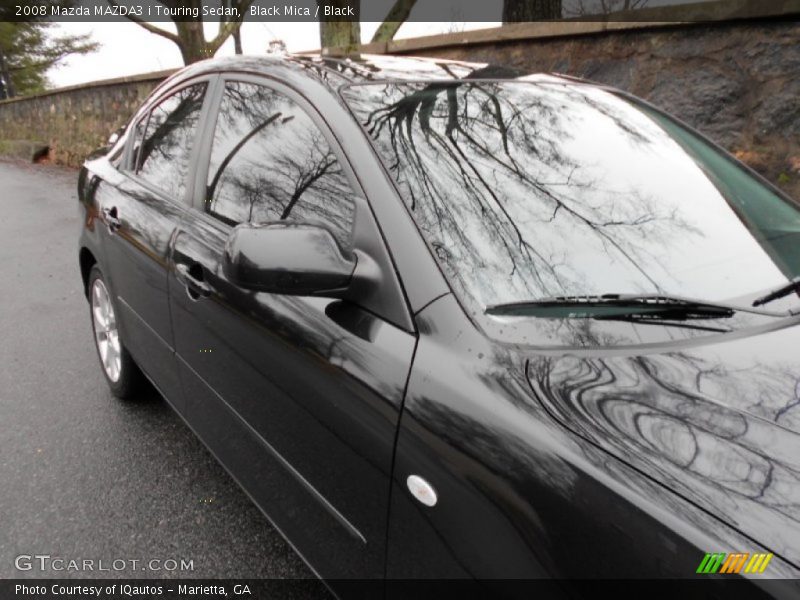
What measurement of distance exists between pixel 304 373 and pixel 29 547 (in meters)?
1.46

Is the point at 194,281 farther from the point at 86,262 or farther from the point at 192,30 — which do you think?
the point at 192,30

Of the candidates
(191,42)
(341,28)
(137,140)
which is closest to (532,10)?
(341,28)

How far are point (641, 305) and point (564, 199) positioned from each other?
390mm

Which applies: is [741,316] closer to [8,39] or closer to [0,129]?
[0,129]

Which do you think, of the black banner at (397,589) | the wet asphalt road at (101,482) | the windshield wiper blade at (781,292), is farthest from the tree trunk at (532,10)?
the black banner at (397,589)

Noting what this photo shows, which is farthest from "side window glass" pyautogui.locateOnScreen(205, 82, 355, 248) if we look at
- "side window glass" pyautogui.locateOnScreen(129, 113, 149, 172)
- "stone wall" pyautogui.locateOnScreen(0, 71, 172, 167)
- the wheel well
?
"stone wall" pyautogui.locateOnScreen(0, 71, 172, 167)

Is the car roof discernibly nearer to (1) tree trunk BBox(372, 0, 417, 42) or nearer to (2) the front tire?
(2) the front tire

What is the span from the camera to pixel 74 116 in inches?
550

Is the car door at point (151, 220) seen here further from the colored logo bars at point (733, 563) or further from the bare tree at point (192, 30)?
the bare tree at point (192, 30)

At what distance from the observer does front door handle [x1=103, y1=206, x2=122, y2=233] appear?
280 cm

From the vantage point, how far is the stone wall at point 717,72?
3795 millimetres

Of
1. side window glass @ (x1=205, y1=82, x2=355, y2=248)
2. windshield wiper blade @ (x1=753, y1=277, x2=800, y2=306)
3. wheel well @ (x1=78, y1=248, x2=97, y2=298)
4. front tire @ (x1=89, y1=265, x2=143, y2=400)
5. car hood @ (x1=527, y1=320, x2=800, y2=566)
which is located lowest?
front tire @ (x1=89, y1=265, x2=143, y2=400)

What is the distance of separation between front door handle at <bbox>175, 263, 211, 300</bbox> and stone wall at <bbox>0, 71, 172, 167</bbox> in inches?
378

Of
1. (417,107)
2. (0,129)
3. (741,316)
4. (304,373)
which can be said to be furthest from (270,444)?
(0,129)
